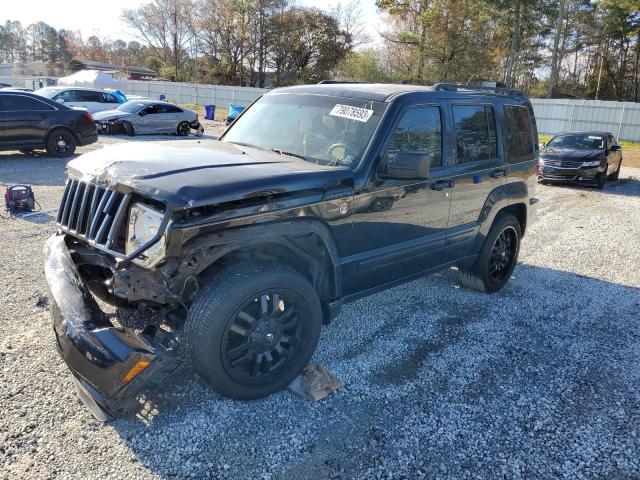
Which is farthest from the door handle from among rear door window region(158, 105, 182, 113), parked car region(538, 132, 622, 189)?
rear door window region(158, 105, 182, 113)

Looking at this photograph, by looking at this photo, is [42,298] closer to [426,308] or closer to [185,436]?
[185,436]

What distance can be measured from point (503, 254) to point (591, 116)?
2800cm

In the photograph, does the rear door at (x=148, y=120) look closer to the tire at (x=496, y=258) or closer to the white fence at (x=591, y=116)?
the tire at (x=496, y=258)

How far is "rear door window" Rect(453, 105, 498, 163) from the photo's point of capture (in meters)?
4.62

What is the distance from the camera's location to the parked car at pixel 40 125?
1188 cm

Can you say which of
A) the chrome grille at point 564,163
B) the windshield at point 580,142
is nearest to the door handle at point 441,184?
the chrome grille at point 564,163

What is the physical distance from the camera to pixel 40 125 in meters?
12.4

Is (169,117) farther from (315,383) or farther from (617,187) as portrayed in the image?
(315,383)

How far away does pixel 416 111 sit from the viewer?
13.7 feet

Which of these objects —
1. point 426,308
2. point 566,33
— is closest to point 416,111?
point 426,308

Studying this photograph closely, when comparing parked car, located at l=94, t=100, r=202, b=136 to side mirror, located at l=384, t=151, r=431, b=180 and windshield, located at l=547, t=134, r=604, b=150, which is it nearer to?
windshield, located at l=547, t=134, r=604, b=150

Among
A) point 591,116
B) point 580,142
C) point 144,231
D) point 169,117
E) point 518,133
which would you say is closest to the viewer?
point 144,231

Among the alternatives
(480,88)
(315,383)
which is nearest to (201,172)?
(315,383)

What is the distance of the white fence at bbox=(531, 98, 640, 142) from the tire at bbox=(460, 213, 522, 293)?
87.7 feet
